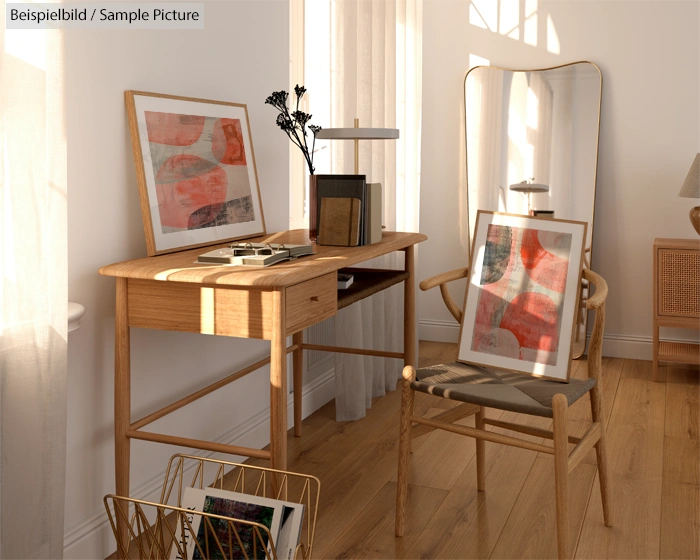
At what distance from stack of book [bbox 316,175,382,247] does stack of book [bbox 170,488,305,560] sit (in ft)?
3.70

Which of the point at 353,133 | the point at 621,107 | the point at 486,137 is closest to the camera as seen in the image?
the point at 353,133

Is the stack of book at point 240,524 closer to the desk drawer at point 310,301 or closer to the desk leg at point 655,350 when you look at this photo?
the desk drawer at point 310,301

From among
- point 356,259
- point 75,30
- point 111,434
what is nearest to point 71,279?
point 111,434

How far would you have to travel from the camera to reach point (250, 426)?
2.95 meters

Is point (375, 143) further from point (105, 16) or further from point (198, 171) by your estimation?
point (105, 16)

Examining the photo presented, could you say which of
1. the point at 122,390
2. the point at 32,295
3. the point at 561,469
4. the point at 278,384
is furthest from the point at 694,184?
the point at 32,295

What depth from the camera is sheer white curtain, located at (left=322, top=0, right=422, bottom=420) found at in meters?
3.26

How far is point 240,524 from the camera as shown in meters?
1.60

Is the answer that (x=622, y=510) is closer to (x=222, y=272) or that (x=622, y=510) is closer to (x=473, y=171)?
(x=222, y=272)

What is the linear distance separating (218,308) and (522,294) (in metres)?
0.98

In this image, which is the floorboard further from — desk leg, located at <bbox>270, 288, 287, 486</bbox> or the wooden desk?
the wooden desk

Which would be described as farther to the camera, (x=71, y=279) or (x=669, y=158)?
(x=669, y=158)

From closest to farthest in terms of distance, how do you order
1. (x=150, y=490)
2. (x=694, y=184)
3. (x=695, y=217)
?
(x=150, y=490), (x=694, y=184), (x=695, y=217)

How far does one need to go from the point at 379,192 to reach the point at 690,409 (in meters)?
1.89
